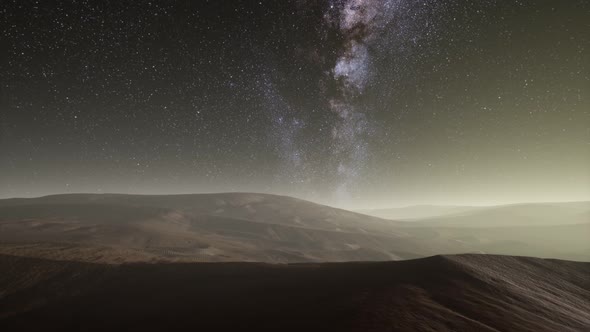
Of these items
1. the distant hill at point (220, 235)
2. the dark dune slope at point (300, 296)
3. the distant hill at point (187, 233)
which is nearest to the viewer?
the dark dune slope at point (300, 296)

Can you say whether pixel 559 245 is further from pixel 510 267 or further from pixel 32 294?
pixel 32 294

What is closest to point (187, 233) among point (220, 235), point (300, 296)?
point (220, 235)

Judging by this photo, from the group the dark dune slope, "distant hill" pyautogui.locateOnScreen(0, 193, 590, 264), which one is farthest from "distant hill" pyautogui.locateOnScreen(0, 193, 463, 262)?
the dark dune slope

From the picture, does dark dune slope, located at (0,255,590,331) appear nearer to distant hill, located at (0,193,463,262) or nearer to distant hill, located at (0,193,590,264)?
distant hill, located at (0,193,590,264)

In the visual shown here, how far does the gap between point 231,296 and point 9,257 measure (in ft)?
61.7

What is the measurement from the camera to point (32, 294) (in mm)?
14172

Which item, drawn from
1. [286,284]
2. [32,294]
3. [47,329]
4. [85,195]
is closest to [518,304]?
[286,284]

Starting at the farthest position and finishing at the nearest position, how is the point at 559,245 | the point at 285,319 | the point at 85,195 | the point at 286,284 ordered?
the point at 85,195, the point at 559,245, the point at 286,284, the point at 285,319

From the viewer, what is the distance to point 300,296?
10.4 meters

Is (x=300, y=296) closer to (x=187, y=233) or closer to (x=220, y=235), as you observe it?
(x=187, y=233)

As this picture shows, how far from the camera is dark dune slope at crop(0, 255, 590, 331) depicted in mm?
7945

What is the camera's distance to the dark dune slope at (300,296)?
7.95m

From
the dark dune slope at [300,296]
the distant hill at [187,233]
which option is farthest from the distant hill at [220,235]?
the dark dune slope at [300,296]

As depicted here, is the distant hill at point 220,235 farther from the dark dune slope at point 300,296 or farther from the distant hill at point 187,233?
the dark dune slope at point 300,296
